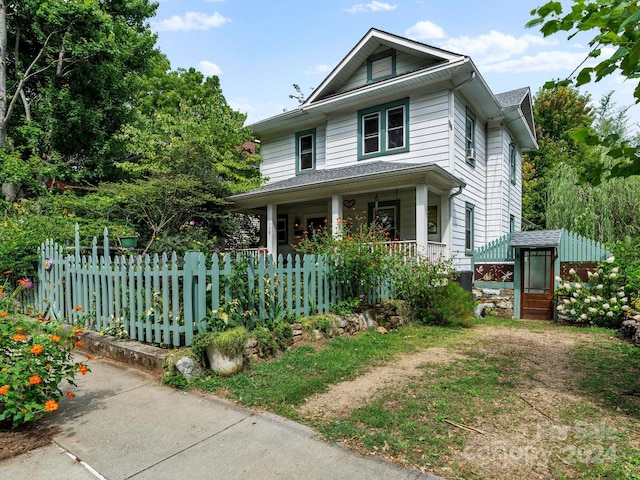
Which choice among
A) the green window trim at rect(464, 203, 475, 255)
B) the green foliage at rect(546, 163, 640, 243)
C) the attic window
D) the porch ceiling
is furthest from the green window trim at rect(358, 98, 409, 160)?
the green foliage at rect(546, 163, 640, 243)

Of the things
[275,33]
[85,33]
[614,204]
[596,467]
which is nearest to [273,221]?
[275,33]

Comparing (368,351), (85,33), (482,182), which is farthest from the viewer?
(482,182)

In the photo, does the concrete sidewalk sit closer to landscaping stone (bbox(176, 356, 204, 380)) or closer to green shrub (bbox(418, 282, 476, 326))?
landscaping stone (bbox(176, 356, 204, 380))

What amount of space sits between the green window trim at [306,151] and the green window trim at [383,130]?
85.7 inches

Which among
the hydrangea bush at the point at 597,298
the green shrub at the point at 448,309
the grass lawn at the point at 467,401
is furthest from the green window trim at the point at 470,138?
the grass lawn at the point at 467,401

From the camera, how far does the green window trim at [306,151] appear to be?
12828mm

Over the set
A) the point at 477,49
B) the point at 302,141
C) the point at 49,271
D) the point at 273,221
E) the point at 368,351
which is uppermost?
the point at 477,49

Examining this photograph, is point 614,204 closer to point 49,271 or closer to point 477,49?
point 477,49

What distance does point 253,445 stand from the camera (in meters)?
2.81

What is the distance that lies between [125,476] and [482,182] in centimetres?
1259

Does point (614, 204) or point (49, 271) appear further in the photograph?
point (614, 204)

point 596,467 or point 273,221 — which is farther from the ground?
point 273,221

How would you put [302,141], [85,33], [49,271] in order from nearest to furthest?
[49,271] → [85,33] → [302,141]

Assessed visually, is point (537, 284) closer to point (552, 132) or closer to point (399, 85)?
point (399, 85)
